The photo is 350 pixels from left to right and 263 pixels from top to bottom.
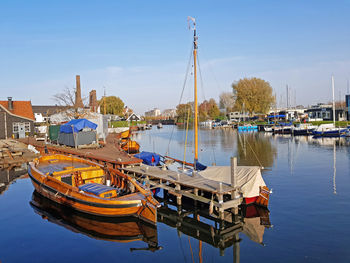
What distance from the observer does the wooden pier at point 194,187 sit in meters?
14.7

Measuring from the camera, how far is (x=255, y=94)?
102m

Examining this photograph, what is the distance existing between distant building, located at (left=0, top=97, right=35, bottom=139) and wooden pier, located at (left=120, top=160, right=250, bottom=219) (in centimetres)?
3194

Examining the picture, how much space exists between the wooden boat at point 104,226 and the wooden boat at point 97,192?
48 centimetres

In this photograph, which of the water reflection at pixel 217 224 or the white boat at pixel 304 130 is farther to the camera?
the white boat at pixel 304 130

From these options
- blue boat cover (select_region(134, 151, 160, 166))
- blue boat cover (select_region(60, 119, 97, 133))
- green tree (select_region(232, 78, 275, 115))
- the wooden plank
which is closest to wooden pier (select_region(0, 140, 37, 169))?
blue boat cover (select_region(60, 119, 97, 133))

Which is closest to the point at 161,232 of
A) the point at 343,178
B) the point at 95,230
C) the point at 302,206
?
the point at 95,230

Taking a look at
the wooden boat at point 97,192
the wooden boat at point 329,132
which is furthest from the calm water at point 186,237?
the wooden boat at point 329,132

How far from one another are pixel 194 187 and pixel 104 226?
5251 millimetres

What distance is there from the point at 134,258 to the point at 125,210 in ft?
10.1

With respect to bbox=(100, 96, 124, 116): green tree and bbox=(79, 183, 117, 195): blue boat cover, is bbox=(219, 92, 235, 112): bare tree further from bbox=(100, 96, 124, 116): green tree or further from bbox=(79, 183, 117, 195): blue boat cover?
bbox=(79, 183, 117, 195): blue boat cover

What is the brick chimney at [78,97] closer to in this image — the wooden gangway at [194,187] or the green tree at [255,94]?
the green tree at [255,94]

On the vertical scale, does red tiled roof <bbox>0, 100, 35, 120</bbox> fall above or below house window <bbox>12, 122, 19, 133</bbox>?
above

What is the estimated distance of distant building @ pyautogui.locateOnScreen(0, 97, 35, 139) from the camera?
43.8m

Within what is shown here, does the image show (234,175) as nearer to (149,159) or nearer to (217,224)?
(217,224)
